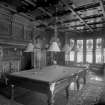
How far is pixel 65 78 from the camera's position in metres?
2.63

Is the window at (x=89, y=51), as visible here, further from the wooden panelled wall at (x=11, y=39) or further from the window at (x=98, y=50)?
the wooden panelled wall at (x=11, y=39)

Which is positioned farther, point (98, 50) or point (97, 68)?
point (98, 50)

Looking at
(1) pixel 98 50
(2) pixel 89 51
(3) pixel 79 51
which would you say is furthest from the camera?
(3) pixel 79 51

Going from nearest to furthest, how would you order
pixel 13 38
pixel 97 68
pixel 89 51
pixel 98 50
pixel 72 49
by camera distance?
pixel 13 38, pixel 97 68, pixel 98 50, pixel 89 51, pixel 72 49

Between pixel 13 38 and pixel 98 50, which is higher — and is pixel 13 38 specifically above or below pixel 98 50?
above

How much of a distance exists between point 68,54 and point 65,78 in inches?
247

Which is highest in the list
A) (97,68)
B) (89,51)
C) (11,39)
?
(11,39)

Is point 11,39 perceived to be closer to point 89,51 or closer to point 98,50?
point 89,51

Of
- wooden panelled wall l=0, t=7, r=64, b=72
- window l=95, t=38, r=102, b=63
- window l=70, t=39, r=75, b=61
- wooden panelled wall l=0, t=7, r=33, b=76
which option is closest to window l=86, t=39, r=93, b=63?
window l=95, t=38, r=102, b=63

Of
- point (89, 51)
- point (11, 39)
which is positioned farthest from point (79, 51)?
point (11, 39)

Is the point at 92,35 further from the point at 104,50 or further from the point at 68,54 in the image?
the point at 68,54

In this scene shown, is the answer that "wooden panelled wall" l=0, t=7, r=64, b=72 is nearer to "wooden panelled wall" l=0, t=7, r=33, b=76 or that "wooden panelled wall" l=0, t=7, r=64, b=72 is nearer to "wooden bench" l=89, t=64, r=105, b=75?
"wooden panelled wall" l=0, t=7, r=33, b=76

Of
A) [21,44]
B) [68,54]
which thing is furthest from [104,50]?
[21,44]

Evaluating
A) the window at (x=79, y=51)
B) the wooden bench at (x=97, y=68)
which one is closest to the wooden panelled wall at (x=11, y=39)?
the window at (x=79, y=51)
